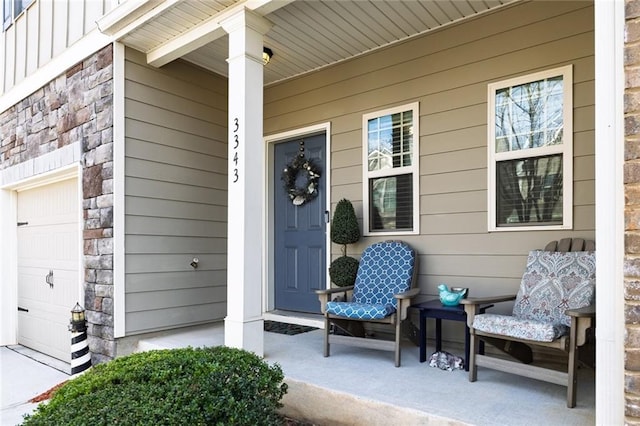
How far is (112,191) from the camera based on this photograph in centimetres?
372

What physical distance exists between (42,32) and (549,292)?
18.4 feet

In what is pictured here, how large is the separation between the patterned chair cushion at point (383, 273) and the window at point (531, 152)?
720 mm

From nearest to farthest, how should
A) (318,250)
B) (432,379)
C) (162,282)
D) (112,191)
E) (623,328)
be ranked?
(623,328) < (432,379) < (112,191) < (162,282) < (318,250)

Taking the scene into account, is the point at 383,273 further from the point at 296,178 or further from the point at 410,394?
the point at 296,178

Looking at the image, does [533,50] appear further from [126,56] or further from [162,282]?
[162,282]

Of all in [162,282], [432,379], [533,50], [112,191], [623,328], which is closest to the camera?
[623,328]

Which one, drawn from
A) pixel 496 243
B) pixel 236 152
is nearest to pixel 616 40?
pixel 496 243

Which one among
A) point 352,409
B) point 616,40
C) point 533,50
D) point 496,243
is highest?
point 533,50

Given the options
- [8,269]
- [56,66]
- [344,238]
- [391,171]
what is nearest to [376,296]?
[344,238]

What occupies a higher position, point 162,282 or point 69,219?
point 69,219

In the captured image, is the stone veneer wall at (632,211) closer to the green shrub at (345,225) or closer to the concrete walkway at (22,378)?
the green shrub at (345,225)

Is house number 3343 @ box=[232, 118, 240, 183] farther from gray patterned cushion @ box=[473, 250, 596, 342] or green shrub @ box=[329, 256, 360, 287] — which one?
gray patterned cushion @ box=[473, 250, 596, 342]

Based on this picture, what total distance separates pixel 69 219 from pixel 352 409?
3.72 metres

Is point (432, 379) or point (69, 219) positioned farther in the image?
point (69, 219)
